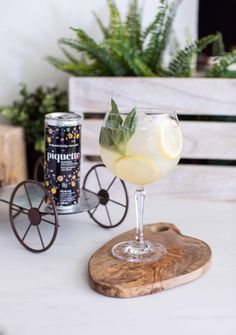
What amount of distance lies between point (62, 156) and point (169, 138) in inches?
8.2

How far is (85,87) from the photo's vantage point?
1.19 meters

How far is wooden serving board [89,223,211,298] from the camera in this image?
27.7 inches

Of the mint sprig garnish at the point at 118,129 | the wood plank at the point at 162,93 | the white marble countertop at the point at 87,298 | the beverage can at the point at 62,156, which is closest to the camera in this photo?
the white marble countertop at the point at 87,298

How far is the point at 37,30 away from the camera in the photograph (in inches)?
55.9

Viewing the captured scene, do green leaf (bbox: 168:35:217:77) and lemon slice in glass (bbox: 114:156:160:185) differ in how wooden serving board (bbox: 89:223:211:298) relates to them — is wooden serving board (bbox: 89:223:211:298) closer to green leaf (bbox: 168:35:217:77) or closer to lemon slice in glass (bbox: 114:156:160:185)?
lemon slice in glass (bbox: 114:156:160:185)

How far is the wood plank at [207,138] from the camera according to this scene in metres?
1.17

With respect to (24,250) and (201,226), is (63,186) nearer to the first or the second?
(24,250)

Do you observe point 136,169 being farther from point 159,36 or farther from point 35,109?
point 35,109

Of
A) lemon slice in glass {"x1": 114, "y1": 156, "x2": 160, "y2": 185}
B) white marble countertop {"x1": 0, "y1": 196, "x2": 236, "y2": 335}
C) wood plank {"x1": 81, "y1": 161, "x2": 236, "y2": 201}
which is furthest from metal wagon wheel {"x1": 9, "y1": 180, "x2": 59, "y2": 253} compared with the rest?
wood plank {"x1": 81, "y1": 161, "x2": 236, "y2": 201}

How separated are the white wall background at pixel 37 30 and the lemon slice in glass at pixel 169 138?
697 mm

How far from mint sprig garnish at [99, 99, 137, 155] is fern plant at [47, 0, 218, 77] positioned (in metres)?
0.41

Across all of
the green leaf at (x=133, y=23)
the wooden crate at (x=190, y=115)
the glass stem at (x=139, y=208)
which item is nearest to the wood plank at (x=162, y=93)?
the wooden crate at (x=190, y=115)

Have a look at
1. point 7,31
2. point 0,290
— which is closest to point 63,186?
point 0,290

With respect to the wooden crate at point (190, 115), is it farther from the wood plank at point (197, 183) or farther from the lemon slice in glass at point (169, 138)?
the lemon slice in glass at point (169, 138)
